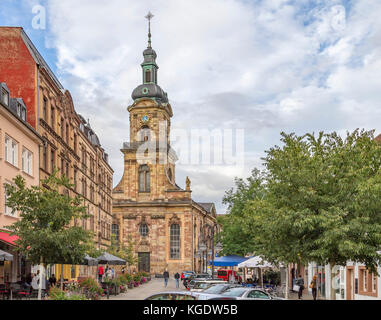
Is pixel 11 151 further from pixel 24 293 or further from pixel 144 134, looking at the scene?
pixel 144 134

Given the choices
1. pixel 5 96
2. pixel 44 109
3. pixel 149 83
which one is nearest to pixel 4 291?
pixel 5 96

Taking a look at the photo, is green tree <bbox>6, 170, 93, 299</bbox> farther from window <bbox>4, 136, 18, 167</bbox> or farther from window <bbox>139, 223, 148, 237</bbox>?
window <bbox>139, 223, 148, 237</bbox>

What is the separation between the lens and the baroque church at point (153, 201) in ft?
268

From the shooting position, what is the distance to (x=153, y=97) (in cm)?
8725

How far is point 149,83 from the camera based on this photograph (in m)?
88.6

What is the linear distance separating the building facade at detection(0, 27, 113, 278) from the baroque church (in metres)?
26.9

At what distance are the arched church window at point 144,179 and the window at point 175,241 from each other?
6.72 m

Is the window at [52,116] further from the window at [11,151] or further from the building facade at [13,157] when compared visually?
the window at [11,151]

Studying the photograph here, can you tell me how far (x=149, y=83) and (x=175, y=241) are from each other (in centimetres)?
2425

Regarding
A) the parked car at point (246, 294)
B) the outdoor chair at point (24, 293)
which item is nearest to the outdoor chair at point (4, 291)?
the outdoor chair at point (24, 293)

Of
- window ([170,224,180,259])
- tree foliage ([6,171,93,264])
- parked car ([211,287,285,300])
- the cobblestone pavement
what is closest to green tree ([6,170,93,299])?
tree foliage ([6,171,93,264])

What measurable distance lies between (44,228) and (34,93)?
13.9 m

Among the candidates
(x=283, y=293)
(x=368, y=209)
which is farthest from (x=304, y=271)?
(x=368, y=209)
